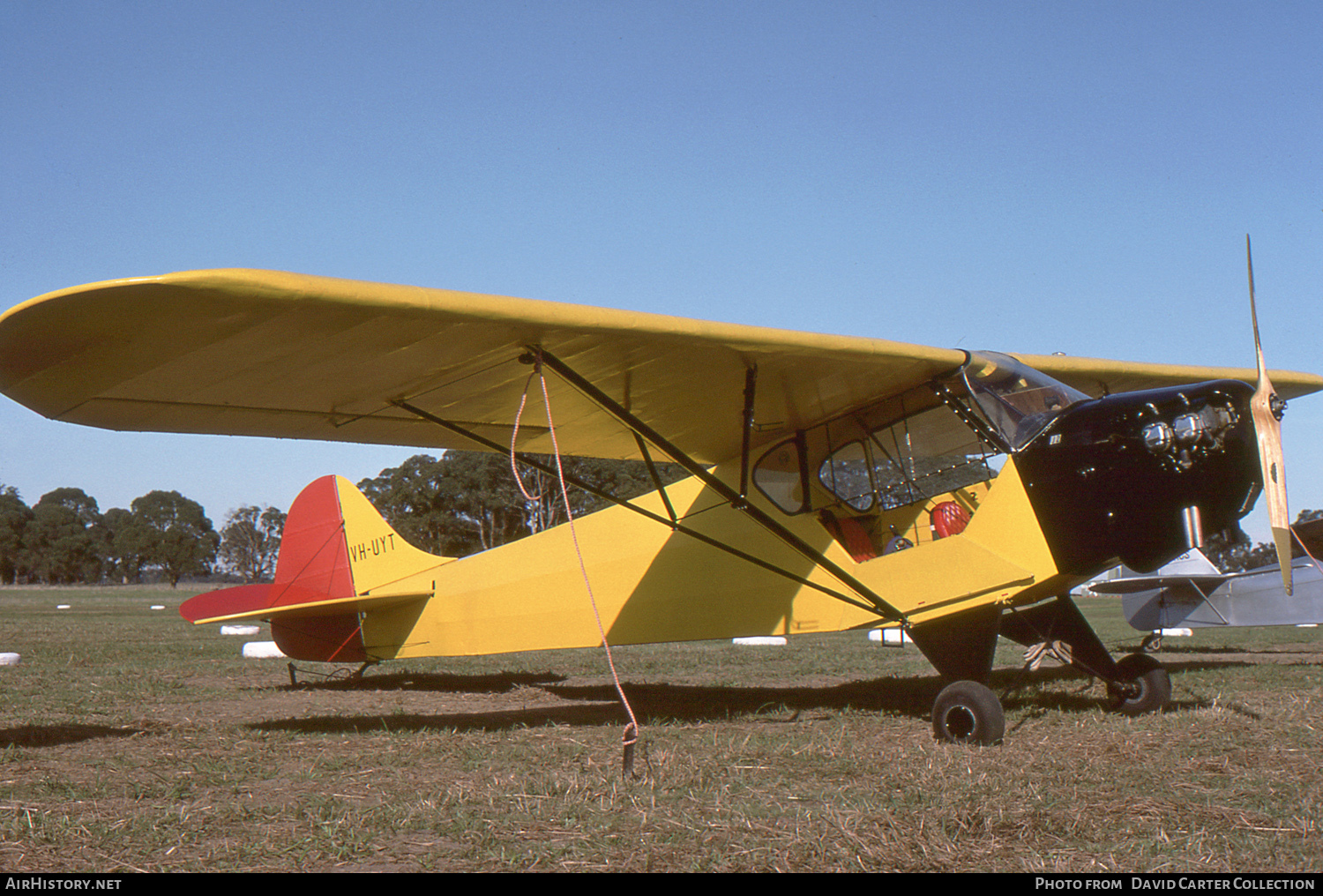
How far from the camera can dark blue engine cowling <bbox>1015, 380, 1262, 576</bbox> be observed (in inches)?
202

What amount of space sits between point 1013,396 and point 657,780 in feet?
11.1

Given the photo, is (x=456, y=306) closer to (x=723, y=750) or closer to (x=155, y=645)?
(x=723, y=750)

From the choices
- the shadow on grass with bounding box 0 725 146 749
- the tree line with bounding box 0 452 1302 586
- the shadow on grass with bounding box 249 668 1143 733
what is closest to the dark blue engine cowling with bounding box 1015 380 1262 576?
the shadow on grass with bounding box 249 668 1143 733

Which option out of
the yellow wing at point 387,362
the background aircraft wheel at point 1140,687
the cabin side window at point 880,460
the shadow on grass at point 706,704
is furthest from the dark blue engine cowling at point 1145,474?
the shadow on grass at point 706,704

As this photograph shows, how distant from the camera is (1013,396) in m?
5.97

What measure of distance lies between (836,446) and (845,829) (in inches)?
156

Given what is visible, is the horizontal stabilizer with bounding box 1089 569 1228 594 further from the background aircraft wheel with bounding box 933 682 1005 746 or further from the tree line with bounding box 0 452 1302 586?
the tree line with bounding box 0 452 1302 586

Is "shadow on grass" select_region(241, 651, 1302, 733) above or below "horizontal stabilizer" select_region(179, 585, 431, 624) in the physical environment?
below

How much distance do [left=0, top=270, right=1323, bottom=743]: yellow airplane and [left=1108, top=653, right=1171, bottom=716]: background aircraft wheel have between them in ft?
0.06

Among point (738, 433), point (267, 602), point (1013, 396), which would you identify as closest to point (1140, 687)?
point (1013, 396)

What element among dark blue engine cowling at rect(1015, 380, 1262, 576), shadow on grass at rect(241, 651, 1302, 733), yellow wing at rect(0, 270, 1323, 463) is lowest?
shadow on grass at rect(241, 651, 1302, 733)

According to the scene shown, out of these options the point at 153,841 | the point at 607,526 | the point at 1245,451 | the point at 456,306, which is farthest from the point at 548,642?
the point at 1245,451

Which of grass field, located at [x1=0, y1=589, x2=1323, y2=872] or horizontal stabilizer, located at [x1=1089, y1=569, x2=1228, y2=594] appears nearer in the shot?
grass field, located at [x1=0, y1=589, x2=1323, y2=872]

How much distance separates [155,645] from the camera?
14422 millimetres
